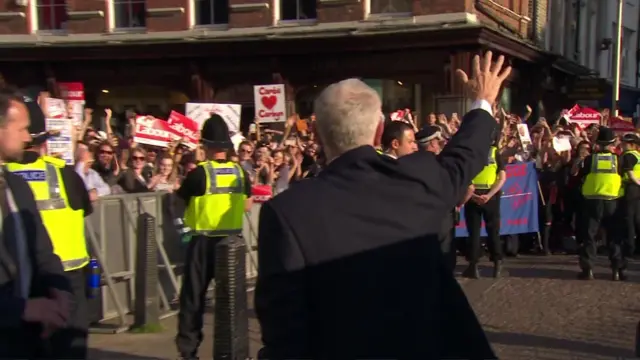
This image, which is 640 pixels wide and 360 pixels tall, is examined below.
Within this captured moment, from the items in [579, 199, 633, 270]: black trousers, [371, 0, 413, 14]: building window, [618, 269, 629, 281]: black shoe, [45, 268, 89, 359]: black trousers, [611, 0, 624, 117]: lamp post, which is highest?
[371, 0, 413, 14]: building window

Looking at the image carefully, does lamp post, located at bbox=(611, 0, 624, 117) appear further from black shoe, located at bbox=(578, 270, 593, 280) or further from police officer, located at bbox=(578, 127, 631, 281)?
black shoe, located at bbox=(578, 270, 593, 280)

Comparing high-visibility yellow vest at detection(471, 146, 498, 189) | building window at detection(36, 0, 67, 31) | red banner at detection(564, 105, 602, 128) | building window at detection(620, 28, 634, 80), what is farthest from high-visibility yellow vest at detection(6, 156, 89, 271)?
building window at detection(620, 28, 634, 80)

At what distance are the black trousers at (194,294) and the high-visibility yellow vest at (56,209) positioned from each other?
1523 mm

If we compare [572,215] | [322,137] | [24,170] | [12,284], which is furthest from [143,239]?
[572,215]

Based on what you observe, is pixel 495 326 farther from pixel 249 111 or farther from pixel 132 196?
pixel 249 111

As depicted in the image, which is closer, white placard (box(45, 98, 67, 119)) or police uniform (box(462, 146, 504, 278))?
white placard (box(45, 98, 67, 119))

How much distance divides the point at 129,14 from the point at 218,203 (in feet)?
55.2

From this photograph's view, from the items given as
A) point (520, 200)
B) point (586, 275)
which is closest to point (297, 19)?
point (520, 200)

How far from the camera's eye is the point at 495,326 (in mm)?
7484

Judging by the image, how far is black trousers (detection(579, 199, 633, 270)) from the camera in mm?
9789

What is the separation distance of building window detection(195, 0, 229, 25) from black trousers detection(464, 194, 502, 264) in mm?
12677

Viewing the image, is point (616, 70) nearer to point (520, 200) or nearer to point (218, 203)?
point (520, 200)

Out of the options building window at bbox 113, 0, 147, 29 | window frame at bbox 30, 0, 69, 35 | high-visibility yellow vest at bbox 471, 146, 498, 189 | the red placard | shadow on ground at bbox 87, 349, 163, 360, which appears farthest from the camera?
window frame at bbox 30, 0, 69, 35

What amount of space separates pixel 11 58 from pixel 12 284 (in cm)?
2110
